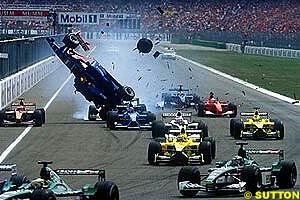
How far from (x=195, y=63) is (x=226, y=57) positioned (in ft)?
38.7

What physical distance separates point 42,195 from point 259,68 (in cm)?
6118

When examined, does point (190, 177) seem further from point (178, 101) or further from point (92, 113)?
point (178, 101)

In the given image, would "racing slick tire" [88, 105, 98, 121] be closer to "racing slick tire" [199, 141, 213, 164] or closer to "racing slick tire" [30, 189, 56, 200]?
"racing slick tire" [199, 141, 213, 164]

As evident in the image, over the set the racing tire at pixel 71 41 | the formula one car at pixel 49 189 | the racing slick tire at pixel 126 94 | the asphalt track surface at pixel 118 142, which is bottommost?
the asphalt track surface at pixel 118 142

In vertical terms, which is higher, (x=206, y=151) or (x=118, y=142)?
(x=206, y=151)

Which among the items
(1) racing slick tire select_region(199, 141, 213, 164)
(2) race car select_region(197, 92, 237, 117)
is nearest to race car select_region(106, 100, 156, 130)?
(2) race car select_region(197, 92, 237, 117)

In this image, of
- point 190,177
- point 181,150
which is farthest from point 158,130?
point 190,177

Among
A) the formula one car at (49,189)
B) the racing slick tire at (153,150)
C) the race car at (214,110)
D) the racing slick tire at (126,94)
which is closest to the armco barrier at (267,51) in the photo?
the race car at (214,110)

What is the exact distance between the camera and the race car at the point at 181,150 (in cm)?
2033

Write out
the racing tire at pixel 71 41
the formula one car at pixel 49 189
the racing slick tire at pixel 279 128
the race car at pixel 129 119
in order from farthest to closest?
the racing tire at pixel 71 41
the race car at pixel 129 119
the racing slick tire at pixel 279 128
the formula one car at pixel 49 189

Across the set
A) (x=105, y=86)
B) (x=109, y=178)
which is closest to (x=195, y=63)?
(x=105, y=86)

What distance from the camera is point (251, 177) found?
1591cm

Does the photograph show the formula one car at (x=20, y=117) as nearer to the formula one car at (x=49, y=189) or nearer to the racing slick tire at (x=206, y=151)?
the racing slick tire at (x=206, y=151)

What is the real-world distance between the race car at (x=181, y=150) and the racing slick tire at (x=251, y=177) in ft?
13.9
